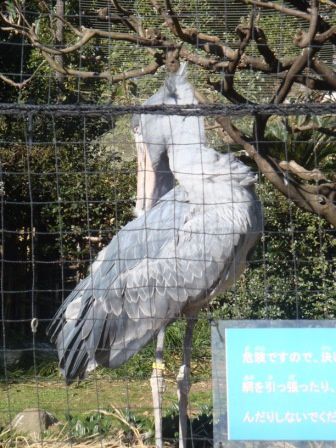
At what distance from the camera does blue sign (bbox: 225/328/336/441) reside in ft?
10.3

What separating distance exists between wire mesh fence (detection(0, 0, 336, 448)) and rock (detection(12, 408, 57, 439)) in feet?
0.03

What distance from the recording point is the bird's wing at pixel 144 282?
13.8 ft

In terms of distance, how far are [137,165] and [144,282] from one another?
1.37 metres

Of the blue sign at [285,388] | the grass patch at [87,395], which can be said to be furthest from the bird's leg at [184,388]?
the grass patch at [87,395]

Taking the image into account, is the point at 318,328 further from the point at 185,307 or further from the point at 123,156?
the point at 123,156

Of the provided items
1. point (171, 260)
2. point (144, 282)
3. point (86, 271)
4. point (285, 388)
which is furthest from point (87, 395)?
point (285, 388)

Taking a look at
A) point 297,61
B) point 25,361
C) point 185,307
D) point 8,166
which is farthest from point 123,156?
point 185,307

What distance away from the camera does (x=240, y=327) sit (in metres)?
3.18

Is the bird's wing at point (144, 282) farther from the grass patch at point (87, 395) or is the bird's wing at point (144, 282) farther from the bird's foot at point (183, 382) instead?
the grass patch at point (87, 395)

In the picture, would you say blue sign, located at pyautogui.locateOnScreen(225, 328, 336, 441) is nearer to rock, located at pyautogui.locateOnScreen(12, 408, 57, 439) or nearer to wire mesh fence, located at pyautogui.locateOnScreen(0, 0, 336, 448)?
wire mesh fence, located at pyautogui.locateOnScreen(0, 0, 336, 448)

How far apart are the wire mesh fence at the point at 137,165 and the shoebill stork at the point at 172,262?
1.2 inches

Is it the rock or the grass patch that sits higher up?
the rock

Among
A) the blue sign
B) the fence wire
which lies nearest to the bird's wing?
the fence wire

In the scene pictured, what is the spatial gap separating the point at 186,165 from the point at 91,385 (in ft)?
10.2
